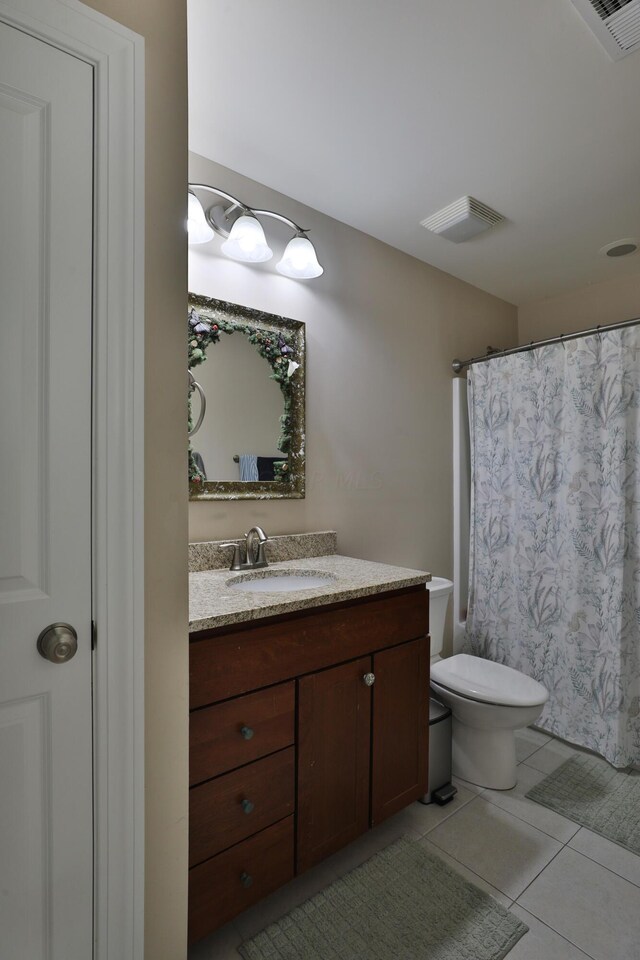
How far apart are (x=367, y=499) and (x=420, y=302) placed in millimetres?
1111

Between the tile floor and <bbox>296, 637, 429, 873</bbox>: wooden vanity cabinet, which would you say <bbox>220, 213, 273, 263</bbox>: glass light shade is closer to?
<bbox>296, 637, 429, 873</bbox>: wooden vanity cabinet

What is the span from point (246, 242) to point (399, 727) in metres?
1.77

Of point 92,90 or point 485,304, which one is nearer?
point 92,90

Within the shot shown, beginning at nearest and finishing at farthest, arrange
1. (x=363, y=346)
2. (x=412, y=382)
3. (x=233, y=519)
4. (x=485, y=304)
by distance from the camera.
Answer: (x=233, y=519) → (x=363, y=346) → (x=412, y=382) → (x=485, y=304)

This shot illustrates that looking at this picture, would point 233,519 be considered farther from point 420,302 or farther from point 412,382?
point 420,302

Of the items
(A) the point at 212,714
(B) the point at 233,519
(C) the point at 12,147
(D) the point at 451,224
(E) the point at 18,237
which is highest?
(D) the point at 451,224

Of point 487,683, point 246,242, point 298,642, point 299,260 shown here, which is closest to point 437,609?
point 487,683

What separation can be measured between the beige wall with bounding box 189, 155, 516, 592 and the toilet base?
2.76ft

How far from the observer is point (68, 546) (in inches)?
34.4

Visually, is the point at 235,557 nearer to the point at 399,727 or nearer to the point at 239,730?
the point at 239,730

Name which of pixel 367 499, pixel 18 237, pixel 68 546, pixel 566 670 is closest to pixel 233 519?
pixel 367 499

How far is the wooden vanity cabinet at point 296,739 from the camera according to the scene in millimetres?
1175

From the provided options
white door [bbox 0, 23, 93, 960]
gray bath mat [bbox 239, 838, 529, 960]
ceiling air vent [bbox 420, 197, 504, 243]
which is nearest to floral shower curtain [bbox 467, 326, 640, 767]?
ceiling air vent [bbox 420, 197, 504, 243]

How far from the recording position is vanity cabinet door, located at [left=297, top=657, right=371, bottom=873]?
4.46ft
